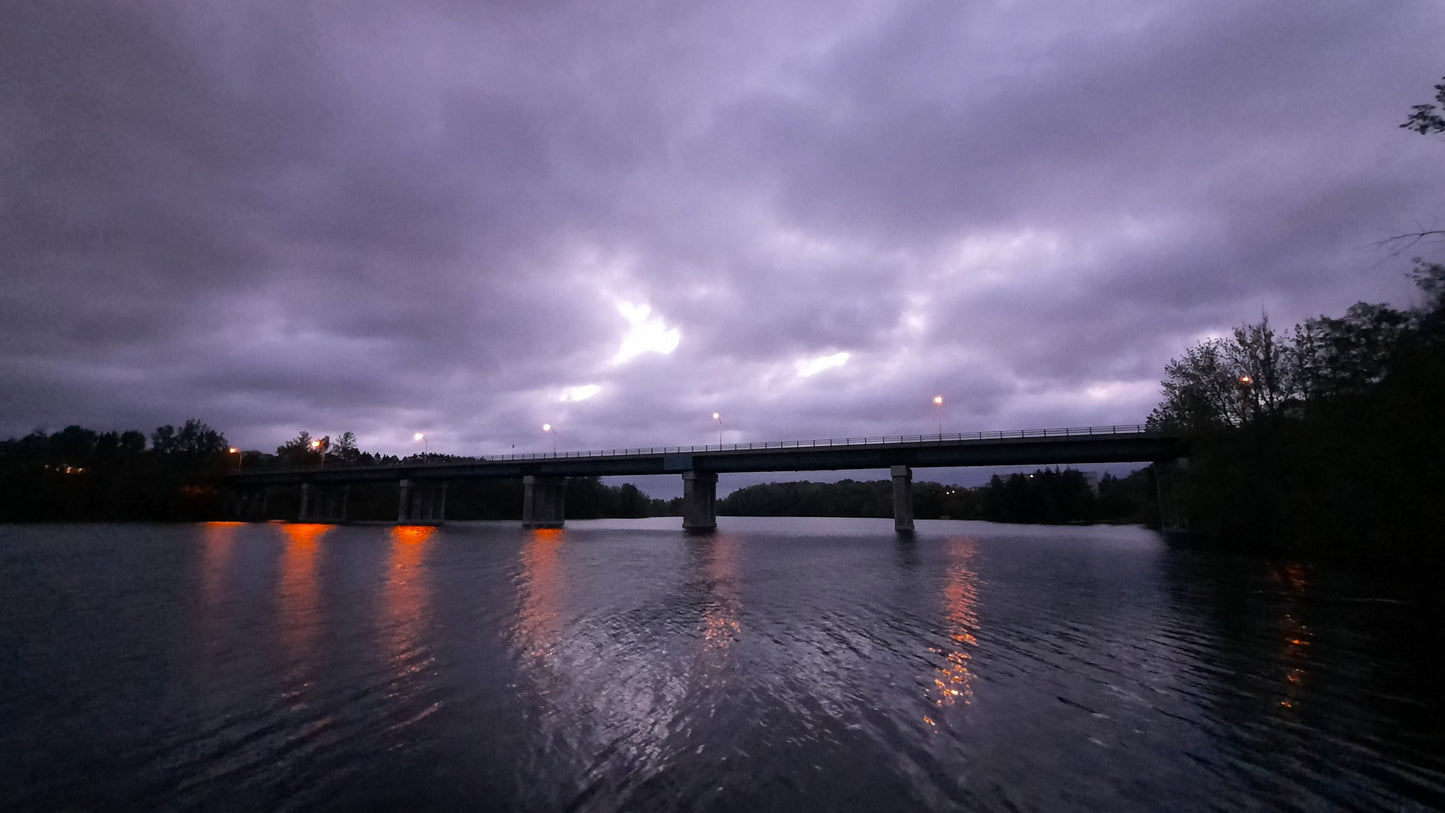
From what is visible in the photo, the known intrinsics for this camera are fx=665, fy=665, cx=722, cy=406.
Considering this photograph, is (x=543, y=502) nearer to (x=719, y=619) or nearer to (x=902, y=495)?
(x=902, y=495)

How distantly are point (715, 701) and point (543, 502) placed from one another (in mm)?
114809

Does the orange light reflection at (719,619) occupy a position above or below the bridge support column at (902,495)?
below

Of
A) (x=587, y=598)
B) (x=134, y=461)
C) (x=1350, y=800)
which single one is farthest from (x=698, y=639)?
(x=134, y=461)

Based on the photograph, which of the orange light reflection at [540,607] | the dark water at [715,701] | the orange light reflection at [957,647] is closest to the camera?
the dark water at [715,701]

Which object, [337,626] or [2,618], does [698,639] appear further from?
[2,618]

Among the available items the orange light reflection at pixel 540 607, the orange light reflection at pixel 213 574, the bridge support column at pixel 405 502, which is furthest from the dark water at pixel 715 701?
the bridge support column at pixel 405 502

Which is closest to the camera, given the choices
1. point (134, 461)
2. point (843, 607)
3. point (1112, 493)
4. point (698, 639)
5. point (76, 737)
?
point (76, 737)

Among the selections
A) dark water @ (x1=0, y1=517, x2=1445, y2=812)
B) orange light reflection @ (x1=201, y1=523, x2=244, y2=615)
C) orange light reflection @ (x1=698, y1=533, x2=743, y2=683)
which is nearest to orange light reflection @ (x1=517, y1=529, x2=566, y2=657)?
dark water @ (x1=0, y1=517, x2=1445, y2=812)

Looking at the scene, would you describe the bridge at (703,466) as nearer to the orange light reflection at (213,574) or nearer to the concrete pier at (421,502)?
the concrete pier at (421,502)

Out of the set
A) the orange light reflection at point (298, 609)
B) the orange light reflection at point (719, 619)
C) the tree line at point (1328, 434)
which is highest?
the tree line at point (1328, 434)

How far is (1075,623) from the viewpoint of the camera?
2123 centimetres

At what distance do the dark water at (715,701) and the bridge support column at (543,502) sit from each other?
89.9 meters

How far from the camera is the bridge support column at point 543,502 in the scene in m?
117

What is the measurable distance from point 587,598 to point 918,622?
43.3 feet
